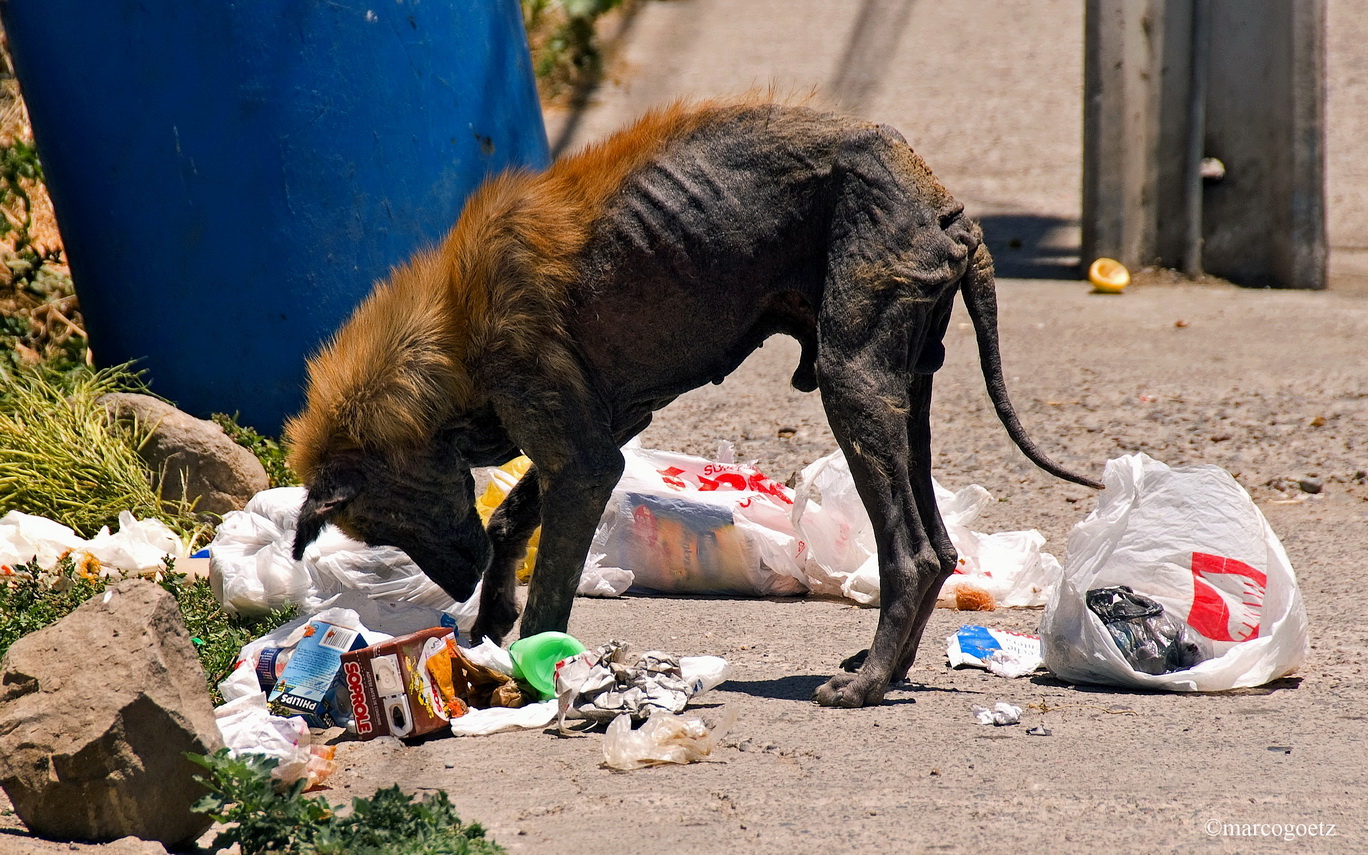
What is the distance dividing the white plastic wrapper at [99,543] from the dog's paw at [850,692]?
7.88ft

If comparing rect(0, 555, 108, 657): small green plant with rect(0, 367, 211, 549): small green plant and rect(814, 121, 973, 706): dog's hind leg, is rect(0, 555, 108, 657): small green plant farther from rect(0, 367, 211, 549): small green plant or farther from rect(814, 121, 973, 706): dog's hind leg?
rect(814, 121, 973, 706): dog's hind leg

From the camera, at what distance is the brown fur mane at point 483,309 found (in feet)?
12.2

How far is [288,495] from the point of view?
15.5 ft

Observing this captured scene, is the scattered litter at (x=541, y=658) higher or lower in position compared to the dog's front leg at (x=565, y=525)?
lower

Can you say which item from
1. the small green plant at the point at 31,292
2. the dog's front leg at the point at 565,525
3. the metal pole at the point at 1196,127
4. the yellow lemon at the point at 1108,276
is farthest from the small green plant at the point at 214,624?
the metal pole at the point at 1196,127

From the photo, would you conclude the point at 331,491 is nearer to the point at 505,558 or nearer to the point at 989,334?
the point at 505,558

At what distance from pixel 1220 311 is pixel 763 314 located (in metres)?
5.42

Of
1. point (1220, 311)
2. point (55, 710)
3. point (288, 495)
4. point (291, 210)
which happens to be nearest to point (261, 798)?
point (55, 710)

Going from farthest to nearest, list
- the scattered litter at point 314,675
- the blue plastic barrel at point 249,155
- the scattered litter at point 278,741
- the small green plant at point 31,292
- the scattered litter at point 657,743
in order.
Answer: the small green plant at point 31,292 → the blue plastic barrel at point 249,155 → the scattered litter at point 314,675 → the scattered litter at point 657,743 → the scattered litter at point 278,741

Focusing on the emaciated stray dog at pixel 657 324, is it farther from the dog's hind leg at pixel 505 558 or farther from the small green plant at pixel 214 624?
the small green plant at pixel 214 624

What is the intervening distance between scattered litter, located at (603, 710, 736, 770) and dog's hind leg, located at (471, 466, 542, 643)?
105cm

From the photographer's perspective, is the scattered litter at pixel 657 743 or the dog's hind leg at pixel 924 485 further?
the dog's hind leg at pixel 924 485

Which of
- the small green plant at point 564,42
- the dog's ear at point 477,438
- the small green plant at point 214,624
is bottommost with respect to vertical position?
the small green plant at point 214,624

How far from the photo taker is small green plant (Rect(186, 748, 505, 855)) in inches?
97.3
